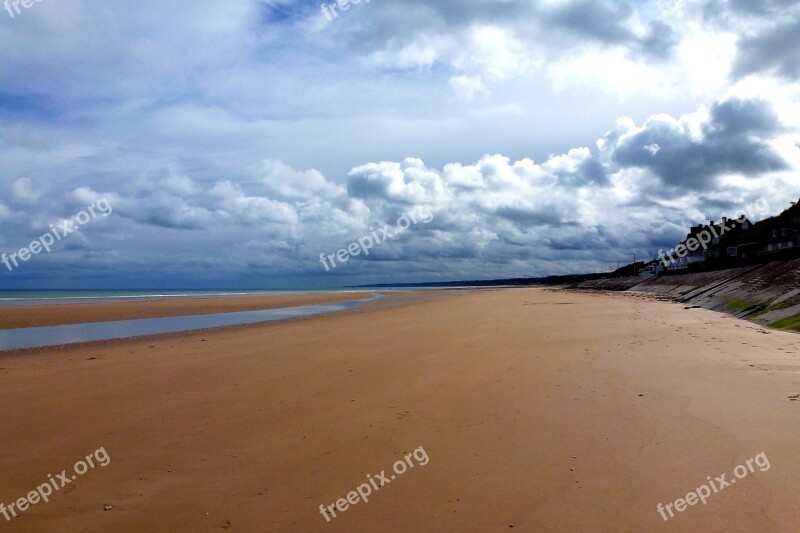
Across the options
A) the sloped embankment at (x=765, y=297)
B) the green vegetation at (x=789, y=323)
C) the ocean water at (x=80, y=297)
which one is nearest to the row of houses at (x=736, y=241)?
the sloped embankment at (x=765, y=297)

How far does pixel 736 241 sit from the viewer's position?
8850 centimetres

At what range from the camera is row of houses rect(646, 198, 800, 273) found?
71700 mm

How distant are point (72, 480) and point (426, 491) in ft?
12.7

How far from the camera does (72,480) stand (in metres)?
5.85

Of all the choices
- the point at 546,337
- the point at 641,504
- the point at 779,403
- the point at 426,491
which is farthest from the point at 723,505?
the point at 546,337

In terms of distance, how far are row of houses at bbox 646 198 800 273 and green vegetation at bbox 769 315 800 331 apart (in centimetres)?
4530

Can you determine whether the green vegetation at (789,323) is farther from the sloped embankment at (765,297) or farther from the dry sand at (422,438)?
the dry sand at (422,438)

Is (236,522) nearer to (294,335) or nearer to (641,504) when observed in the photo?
(641,504)

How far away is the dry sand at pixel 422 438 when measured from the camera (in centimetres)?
481

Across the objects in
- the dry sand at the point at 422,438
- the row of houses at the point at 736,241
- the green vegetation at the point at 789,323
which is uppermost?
the row of houses at the point at 736,241

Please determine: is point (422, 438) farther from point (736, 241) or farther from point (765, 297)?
point (736, 241)

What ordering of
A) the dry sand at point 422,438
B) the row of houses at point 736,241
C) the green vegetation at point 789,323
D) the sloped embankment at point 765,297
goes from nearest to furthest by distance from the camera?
the dry sand at point 422,438
the green vegetation at point 789,323
the sloped embankment at point 765,297
the row of houses at point 736,241

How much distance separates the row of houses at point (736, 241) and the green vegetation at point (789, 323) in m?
45.3

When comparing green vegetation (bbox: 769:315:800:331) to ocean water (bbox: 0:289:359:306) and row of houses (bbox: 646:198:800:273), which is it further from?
ocean water (bbox: 0:289:359:306)
